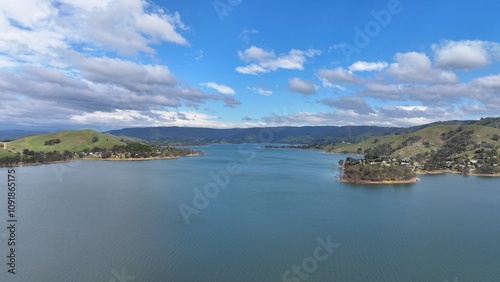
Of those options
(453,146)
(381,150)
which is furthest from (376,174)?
(381,150)

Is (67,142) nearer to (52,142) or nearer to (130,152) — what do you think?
(52,142)

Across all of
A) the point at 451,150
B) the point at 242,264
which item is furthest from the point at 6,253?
the point at 451,150

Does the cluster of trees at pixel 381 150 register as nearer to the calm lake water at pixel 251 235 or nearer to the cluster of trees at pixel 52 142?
the calm lake water at pixel 251 235

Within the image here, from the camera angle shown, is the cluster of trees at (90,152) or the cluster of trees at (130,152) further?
the cluster of trees at (130,152)

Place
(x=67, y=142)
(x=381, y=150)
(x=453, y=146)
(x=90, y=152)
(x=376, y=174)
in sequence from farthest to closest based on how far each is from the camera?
(x=381, y=150)
(x=67, y=142)
(x=90, y=152)
(x=453, y=146)
(x=376, y=174)

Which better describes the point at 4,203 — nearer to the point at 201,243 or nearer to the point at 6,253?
the point at 6,253

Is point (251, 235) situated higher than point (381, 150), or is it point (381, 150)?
point (381, 150)

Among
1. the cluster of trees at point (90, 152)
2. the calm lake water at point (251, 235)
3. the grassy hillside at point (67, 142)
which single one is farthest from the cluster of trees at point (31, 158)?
the calm lake water at point (251, 235)

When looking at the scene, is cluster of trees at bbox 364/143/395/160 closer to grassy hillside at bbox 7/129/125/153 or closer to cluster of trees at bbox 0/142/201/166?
cluster of trees at bbox 0/142/201/166
